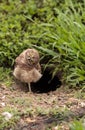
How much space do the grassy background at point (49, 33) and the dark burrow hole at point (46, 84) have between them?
6.9 inches

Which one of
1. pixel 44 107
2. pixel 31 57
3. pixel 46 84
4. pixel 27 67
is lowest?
pixel 44 107

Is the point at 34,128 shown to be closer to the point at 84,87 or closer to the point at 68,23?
the point at 84,87

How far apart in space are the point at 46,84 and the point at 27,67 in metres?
0.86

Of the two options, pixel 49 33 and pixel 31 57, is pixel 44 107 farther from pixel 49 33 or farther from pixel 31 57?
pixel 49 33

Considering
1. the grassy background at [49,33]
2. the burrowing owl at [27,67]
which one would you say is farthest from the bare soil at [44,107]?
the grassy background at [49,33]

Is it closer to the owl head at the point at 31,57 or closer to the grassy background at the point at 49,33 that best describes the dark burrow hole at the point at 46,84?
the grassy background at the point at 49,33

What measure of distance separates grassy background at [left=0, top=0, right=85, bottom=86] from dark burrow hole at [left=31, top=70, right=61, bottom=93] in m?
0.17

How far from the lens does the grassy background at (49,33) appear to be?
6.45 meters

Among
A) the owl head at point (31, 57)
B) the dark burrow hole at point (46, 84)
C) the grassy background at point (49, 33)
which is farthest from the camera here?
the dark burrow hole at point (46, 84)

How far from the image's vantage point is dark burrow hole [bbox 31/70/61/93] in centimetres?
696

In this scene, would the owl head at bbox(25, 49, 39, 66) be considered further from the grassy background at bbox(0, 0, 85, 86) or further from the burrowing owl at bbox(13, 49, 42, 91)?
the grassy background at bbox(0, 0, 85, 86)

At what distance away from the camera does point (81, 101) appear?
592 cm

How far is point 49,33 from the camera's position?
6.81 meters

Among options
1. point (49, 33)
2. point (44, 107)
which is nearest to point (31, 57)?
point (49, 33)
